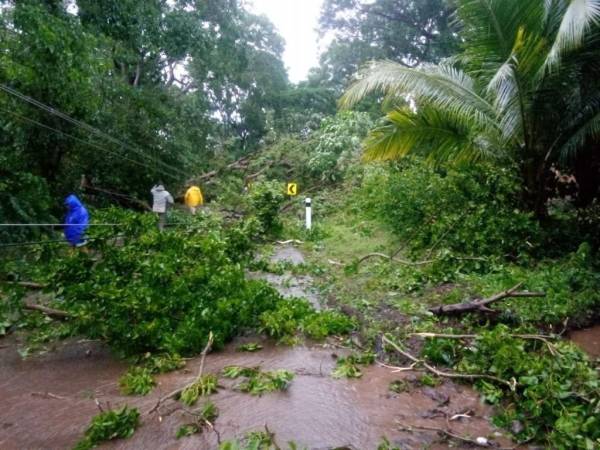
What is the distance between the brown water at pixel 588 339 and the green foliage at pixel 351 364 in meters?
2.14

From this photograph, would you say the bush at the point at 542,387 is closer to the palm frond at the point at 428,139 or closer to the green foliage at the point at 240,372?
the green foliage at the point at 240,372

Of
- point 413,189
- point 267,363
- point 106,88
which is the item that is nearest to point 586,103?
point 413,189

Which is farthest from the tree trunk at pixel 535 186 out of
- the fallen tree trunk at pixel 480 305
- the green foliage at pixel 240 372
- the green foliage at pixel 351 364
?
the green foliage at pixel 240 372

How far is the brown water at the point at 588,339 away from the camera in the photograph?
4.35 meters

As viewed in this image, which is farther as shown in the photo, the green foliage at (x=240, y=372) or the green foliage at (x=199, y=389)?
the green foliage at (x=240, y=372)

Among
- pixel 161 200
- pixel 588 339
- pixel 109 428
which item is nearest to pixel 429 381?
pixel 588 339

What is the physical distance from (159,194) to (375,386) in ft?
25.2

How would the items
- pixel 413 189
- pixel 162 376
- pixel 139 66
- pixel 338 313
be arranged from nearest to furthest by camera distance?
→ 1. pixel 162 376
2. pixel 338 313
3. pixel 413 189
4. pixel 139 66

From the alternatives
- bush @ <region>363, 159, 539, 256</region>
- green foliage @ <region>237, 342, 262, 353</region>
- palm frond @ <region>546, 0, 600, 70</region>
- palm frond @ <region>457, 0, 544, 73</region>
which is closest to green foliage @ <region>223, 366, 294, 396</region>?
green foliage @ <region>237, 342, 262, 353</region>

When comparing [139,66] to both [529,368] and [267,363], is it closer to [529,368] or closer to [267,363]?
[267,363]

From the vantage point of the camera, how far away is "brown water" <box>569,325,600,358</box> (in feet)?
14.3

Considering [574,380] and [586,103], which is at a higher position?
[586,103]

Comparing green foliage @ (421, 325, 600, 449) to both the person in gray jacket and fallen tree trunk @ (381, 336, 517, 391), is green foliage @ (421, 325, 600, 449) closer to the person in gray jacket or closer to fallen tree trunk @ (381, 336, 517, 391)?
fallen tree trunk @ (381, 336, 517, 391)

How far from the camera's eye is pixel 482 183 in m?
7.46
